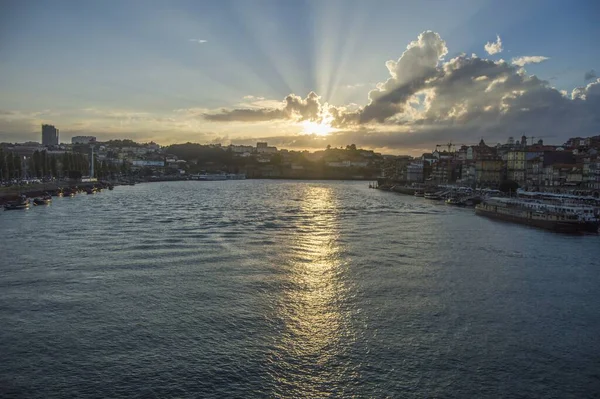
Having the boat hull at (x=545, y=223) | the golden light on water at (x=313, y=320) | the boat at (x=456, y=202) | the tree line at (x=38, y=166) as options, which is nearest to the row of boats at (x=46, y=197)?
the tree line at (x=38, y=166)

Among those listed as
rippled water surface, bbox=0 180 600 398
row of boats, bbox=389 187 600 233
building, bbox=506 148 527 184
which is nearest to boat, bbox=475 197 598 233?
row of boats, bbox=389 187 600 233

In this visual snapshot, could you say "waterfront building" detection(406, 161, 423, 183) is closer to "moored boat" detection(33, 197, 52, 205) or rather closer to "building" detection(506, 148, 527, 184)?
"building" detection(506, 148, 527, 184)

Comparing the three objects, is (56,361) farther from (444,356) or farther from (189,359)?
(444,356)

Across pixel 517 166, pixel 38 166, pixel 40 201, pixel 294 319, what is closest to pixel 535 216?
pixel 294 319

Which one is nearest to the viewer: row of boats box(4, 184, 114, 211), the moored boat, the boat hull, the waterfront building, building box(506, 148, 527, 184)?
the boat hull

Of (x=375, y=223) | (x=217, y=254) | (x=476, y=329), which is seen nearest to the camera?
(x=476, y=329)

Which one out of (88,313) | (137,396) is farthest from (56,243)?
(137,396)
